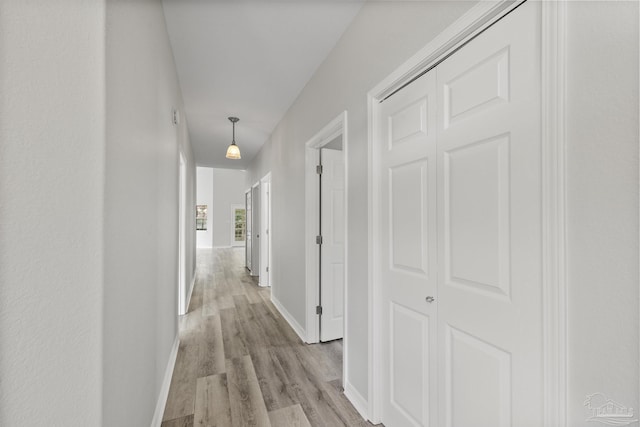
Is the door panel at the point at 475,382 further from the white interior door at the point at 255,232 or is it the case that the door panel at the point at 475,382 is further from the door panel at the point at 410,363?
the white interior door at the point at 255,232

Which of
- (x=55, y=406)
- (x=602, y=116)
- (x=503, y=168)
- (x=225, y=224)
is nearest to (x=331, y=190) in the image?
(x=503, y=168)

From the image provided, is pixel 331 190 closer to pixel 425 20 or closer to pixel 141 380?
pixel 425 20

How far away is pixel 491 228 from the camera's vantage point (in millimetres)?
1067

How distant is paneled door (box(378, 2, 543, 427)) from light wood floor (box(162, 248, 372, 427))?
0.55 metres

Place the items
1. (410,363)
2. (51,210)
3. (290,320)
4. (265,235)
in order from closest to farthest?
(51,210)
(410,363)
(290,320)
(265,235)

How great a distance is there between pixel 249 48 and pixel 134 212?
5.59ft

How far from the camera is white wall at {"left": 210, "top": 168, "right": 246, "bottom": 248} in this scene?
12352 millimetres

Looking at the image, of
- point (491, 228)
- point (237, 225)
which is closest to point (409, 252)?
point (491, 228)

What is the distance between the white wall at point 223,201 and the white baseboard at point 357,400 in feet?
37.2

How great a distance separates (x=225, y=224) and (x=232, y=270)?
6.09 meters

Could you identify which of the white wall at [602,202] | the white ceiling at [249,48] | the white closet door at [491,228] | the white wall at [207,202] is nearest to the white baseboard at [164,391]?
the white closet door at [491,228]

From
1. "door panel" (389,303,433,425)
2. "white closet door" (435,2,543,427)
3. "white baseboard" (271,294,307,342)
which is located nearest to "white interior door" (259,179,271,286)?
"white baseboard" (271,294,307,342)

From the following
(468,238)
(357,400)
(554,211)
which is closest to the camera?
(554,211)

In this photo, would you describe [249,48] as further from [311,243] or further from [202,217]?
[202,217]
